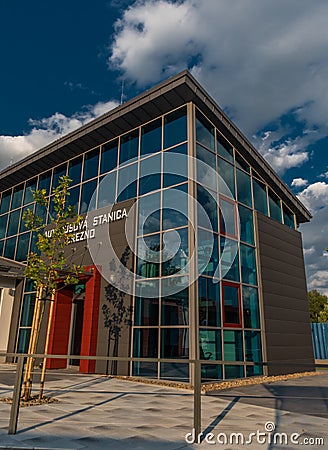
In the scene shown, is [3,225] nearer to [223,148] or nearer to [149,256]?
[149,256]

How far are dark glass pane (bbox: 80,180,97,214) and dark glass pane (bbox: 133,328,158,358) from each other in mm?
5810

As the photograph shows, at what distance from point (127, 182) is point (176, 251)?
3.90m

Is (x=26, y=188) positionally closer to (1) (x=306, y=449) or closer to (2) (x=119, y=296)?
(2) (x=119, y=296)

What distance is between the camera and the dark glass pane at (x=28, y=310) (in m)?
14.6

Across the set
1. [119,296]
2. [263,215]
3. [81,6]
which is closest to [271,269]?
[263,215]

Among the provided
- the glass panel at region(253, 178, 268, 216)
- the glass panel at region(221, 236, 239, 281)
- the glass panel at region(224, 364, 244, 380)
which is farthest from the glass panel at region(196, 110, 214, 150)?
the glass panel at region(224, 364, 244, 380)

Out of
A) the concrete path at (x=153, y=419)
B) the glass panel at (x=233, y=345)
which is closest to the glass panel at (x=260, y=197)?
the glass panel at (x=233, y=345)

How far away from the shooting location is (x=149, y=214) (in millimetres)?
11820

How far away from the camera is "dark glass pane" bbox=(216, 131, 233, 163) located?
1324cm

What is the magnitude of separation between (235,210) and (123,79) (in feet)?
24.1

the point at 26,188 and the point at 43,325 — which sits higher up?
the point at 26,188

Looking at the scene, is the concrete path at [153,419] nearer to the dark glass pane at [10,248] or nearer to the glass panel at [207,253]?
the glass panel at [207,253]

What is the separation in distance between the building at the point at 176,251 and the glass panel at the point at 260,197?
0.27ft

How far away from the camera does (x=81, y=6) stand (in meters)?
12.3
